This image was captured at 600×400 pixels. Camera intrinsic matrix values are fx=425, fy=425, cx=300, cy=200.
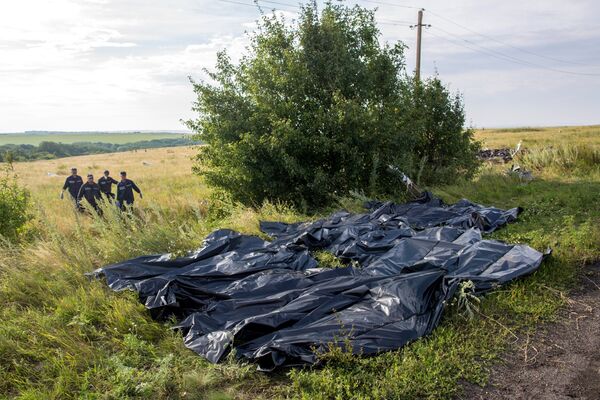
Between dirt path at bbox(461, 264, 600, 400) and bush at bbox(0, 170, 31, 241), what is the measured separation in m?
8.57

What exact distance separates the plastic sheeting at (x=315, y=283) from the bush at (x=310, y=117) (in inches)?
109

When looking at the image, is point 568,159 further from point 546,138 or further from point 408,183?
point 546,138

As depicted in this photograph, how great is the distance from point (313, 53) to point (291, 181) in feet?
9.68

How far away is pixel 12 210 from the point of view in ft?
27.1

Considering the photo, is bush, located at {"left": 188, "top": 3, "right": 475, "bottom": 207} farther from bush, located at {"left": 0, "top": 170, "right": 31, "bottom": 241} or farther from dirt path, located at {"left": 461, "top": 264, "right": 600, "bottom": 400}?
dirt path, located at {"left": 461, "top": 264, "right": 600, "bottom": 400}

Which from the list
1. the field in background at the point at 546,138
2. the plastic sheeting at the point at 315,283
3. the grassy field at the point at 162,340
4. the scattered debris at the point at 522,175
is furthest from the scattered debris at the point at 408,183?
the field in background at the point at 546,138

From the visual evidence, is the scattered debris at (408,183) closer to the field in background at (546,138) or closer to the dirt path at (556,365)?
the dirt path at (556,365)

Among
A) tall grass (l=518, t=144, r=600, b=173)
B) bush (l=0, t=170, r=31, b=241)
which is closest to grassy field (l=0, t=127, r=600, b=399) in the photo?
bush (l=0, t=170, r=31, b=241)

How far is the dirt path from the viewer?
9.98 feet

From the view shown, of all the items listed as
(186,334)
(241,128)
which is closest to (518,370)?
Answer: (186,334)

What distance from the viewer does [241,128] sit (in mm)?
9586

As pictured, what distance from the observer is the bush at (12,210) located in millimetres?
8141

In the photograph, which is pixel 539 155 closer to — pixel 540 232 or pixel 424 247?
pixel 540 232

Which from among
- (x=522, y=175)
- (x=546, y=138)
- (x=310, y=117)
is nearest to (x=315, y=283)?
(x=310, y=117)
